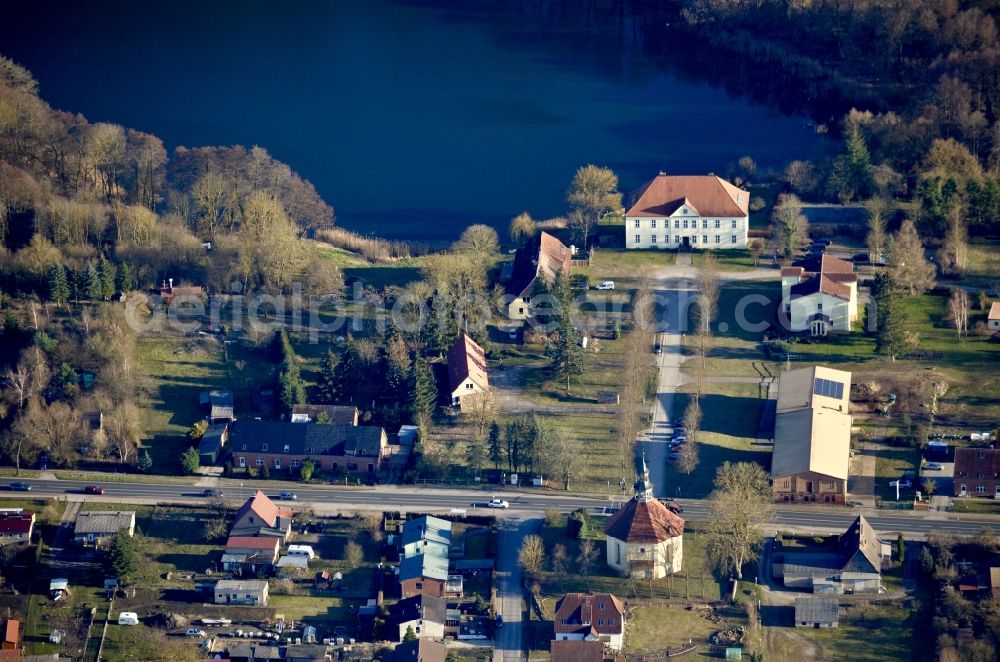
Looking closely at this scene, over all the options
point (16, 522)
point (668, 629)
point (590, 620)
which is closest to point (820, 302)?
point (668, 629)

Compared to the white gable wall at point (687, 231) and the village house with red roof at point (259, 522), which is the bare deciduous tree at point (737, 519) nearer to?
the village house with red roof at point (259, 522)

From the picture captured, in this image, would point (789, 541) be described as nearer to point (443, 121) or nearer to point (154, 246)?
point (154, 246)

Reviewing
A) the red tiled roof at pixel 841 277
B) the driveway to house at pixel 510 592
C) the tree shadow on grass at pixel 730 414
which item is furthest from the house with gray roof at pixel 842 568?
the red tiled roof at pixel 841 277

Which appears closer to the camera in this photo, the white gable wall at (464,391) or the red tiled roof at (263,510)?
the red tiled roof at (263,510)

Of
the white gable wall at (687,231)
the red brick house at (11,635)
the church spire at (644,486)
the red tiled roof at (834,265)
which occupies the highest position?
the white gable wall at (687,231)

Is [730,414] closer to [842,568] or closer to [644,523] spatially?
[644,523]

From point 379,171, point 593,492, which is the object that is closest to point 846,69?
point 379,171

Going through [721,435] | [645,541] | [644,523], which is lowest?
[645,541]
